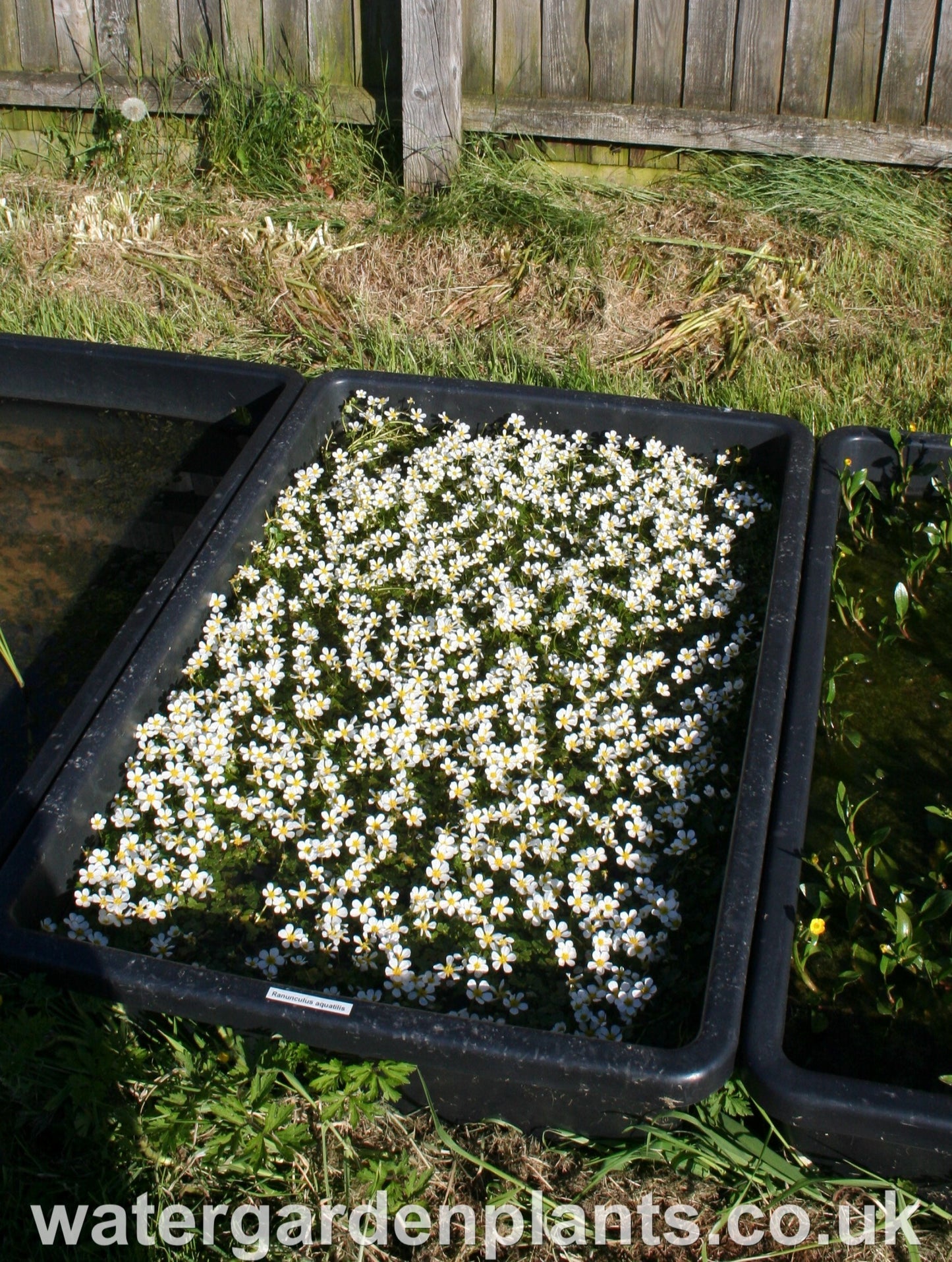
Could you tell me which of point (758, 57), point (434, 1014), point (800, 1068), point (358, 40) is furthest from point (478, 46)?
point (800, 1068)

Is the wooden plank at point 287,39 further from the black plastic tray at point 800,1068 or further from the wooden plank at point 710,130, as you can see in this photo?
the black plastic tray at point 800,1068

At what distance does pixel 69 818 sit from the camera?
2.02 m

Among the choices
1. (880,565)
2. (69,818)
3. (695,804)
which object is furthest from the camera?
(880,565)

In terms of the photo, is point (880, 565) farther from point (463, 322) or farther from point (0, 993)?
point (0, 993)

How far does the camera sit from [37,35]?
4.42 meters

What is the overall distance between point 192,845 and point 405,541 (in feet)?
3.32

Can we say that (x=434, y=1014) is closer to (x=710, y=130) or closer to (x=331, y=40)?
(x=710, y=130)

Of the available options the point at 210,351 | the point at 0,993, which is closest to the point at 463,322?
the point at 210,351

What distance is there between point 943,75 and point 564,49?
52.6 inches

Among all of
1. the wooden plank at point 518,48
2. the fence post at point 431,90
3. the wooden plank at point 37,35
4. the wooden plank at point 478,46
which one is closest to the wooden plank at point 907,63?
the wooden plank at point 518,48

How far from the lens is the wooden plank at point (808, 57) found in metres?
3.94

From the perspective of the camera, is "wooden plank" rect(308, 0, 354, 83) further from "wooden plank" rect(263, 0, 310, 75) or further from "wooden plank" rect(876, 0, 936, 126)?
"wooden plank" rect(876, 0, 936, 126)

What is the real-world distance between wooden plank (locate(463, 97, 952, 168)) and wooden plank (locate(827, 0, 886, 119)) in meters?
0.07

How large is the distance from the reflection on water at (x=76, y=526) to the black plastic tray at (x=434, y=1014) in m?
0.37
